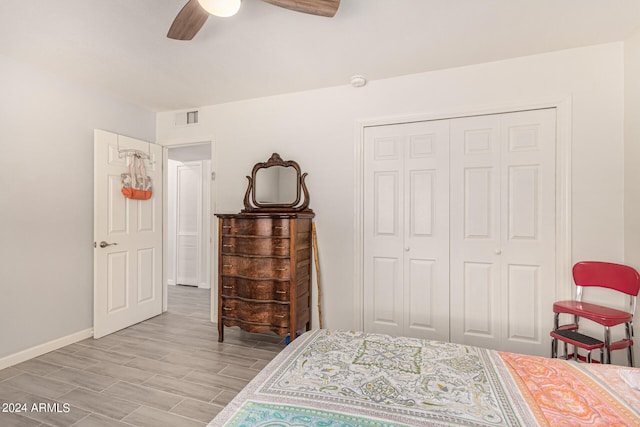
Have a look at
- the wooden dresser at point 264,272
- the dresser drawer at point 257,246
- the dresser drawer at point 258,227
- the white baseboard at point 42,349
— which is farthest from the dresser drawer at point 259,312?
the white baseboard at point 42,349

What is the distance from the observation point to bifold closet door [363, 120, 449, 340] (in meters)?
2.90

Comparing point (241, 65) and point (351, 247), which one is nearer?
point (241, 65)

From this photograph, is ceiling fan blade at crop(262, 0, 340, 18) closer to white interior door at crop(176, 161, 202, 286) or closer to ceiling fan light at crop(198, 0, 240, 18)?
ceiling fan light at crop(198, 0, 240, 18)

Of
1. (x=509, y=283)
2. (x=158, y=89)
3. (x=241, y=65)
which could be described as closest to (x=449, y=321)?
(x=509, y=283)

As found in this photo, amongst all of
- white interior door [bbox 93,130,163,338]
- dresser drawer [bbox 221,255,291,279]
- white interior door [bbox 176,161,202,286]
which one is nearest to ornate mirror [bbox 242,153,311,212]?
dresser drawer [bbox 221,255,291,279]

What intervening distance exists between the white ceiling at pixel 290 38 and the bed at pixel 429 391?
2.01 meters

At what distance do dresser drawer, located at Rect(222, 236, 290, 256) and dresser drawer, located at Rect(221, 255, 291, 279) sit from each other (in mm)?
53

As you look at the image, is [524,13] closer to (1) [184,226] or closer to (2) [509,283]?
Result: (2) [509,283]

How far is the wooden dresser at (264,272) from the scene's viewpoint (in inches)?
112

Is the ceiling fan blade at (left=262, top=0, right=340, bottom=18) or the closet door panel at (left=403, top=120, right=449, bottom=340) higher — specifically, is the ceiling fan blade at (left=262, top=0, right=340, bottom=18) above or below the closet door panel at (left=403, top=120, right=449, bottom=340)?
above

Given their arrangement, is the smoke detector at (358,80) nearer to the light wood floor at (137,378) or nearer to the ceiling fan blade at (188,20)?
the ceiling fan blade at (188,20)

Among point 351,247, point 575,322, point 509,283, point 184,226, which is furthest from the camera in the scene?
point 184,226

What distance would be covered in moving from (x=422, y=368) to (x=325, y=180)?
6.93 ft

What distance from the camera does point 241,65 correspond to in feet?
9.09
